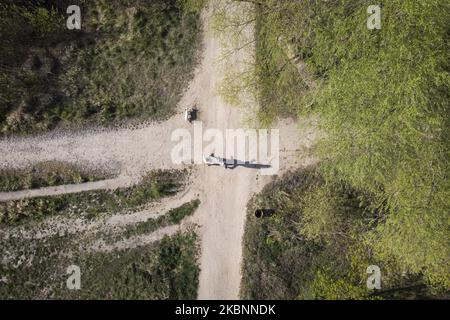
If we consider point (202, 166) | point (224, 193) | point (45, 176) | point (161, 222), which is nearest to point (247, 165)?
point (224, 193)

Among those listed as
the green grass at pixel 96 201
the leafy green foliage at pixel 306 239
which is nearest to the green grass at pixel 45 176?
the green grass at pixel 96 201

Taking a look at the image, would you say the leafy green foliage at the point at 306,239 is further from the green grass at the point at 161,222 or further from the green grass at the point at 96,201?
the green grass at the point at 96,201

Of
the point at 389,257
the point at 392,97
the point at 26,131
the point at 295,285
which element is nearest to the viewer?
the point at 392,97

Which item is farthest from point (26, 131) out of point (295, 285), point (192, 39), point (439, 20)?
point (439, 20)

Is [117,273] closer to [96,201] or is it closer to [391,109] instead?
[96,201]

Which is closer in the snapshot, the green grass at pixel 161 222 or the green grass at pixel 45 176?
the green grass at pixel 161 222
